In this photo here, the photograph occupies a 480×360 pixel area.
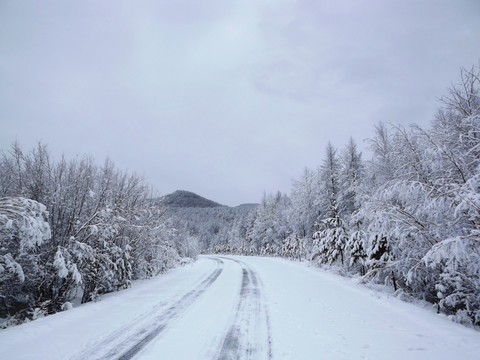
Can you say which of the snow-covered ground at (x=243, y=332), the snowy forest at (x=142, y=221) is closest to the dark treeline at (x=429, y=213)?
the snowy forest at (x=142, y=221)

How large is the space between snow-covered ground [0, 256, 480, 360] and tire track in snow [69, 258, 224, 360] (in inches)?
0.7

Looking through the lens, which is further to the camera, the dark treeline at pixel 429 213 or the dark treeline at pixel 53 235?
the dark treeline at pixel 53 235

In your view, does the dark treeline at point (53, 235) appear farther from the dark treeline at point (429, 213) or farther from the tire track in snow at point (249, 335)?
the dark treeline at point (429, 213)

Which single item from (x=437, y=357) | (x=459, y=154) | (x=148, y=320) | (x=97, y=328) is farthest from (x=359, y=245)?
(x=97, y=328)

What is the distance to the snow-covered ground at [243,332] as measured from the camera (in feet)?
14.8

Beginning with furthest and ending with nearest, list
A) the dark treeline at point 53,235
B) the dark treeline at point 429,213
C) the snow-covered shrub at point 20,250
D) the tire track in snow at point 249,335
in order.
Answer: the dark treeline at point 53,235
the dark treeline at point 429,213
the snow-covered shrub at point 20,250
the tire track in snow at point 249,335

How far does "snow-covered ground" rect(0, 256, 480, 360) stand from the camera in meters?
4.52

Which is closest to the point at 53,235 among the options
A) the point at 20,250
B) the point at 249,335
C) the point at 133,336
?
the point at 20,250

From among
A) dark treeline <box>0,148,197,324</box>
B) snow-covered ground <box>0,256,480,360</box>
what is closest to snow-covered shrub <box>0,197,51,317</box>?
dark treeline <box>0,148,197,324</box>

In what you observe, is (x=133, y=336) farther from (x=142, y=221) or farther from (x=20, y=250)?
(x=142, y=221)

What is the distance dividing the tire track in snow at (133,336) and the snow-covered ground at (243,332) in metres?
0.02

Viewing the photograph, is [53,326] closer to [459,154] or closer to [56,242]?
[56,242]

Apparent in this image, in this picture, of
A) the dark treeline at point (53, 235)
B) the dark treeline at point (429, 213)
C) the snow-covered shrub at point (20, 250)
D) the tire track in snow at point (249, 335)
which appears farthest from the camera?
the dark treeline at point (53, 235)

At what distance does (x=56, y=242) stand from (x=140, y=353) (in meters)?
6.41
